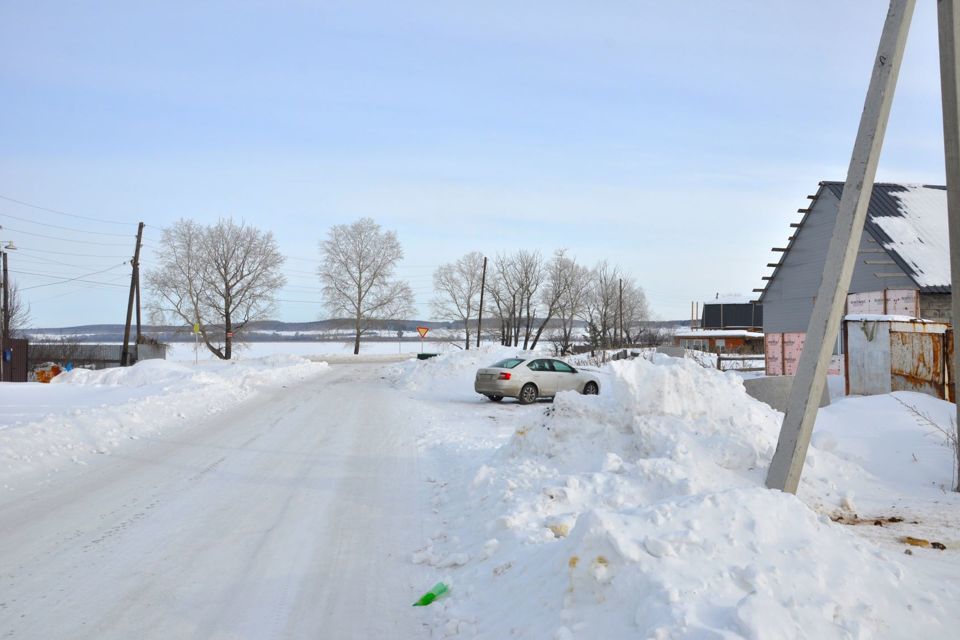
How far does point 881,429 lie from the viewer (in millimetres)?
10625

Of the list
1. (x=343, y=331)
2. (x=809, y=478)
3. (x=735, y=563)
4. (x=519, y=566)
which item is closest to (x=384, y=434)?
(x=809, y=478)

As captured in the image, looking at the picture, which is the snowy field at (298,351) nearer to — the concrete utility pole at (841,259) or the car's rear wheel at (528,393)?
the car's rear wheel at (528,393)

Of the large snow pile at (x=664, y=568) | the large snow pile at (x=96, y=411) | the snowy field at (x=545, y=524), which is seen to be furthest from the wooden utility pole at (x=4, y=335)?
the large snow pile at (x=664, y=568)

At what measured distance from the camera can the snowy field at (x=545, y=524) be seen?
154 inches

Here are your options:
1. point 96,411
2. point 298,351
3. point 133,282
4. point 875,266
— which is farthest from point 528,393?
point 298,351

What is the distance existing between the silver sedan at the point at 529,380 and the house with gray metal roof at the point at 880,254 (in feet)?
30.6

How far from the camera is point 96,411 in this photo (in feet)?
48.3

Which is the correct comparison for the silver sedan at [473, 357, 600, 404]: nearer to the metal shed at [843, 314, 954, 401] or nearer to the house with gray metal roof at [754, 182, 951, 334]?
the metal shed at [843, 314, 954, 401]

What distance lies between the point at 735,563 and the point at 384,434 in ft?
33.8

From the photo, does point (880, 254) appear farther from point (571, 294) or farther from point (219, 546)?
point (571, 294)

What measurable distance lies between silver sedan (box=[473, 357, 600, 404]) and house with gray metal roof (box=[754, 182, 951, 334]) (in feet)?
30.6

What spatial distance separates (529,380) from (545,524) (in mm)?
15122

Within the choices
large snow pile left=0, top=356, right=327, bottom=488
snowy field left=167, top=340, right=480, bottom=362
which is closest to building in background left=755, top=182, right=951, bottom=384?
large snow pile left=0, top=356, right=327, bottom=488

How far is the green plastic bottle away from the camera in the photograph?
491 centimetres
